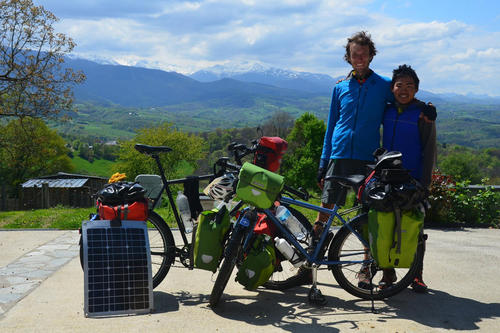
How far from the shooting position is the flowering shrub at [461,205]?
26.7 ft

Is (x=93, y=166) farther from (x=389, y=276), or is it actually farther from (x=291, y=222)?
(x=389, y=276)

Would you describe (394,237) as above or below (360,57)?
below

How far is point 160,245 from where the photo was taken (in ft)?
14.2

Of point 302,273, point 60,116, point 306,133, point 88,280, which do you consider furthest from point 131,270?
point 306,133

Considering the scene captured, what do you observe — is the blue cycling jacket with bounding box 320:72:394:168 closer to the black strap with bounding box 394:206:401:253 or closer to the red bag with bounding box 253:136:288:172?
the red bag with bounding box 253:136:288:172

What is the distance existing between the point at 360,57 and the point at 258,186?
1.58m

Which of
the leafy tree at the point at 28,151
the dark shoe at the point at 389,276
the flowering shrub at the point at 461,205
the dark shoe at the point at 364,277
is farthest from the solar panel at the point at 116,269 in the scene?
the leafy tree at the point at 28,151

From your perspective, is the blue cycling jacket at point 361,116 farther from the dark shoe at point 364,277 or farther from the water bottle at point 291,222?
the dark shoe at point 364,277

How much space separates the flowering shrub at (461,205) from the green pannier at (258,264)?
5.27 m

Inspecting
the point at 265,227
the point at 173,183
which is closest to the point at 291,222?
the point at 265,227

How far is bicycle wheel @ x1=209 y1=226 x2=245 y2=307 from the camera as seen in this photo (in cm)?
368

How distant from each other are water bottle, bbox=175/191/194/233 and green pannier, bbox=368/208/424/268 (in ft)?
5.38

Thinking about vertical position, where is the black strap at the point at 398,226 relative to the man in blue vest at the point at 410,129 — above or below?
below

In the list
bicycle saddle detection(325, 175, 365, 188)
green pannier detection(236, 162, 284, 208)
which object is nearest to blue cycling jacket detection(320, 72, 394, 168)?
bicycle saddle detection(325, 175, 365, 188)
